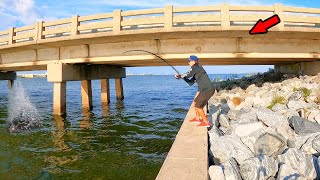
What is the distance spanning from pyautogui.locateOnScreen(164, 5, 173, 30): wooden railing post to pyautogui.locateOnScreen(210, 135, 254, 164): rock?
6.79 metres

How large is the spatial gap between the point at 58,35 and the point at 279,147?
12.6m

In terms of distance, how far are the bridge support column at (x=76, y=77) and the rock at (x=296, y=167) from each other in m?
12.6

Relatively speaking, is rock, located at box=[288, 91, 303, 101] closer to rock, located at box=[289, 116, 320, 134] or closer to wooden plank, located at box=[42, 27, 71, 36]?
rock, located at box=[289, 116, 320, 134]

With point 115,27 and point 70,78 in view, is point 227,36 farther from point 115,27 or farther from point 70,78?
point 70,78

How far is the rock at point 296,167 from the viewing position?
14.1ft

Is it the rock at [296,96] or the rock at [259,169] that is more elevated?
the rock at [296,96]

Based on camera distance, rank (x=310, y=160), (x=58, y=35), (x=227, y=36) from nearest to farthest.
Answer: (x=310, y=160) < (x=227, y=36) < (x=58, y=35)

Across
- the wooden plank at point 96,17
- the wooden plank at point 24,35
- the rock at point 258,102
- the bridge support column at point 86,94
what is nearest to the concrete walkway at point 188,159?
the rock at point 258,102

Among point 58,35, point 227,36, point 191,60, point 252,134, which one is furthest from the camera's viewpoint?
point 58,35

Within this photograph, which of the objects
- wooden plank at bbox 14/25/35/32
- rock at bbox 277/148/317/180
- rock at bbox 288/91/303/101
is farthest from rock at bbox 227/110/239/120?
wooden plank at bbox 14/25/35/32

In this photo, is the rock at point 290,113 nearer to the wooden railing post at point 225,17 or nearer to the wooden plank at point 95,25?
the wooden railing post at point 225,17

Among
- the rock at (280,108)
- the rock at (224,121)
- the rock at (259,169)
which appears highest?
the rock at (280,108)

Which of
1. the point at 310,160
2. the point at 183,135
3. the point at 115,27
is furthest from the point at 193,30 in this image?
the point at 310,160

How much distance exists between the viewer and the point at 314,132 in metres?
5.98
